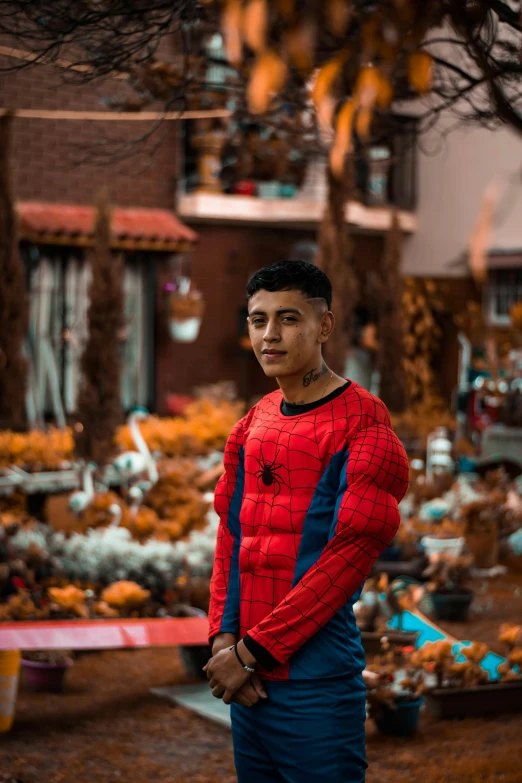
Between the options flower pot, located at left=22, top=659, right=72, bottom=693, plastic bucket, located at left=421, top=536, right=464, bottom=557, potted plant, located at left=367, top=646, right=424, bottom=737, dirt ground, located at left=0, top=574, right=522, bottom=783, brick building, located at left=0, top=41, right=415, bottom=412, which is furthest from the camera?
brick building, located at left=0, top=41, right=415, bottom=412

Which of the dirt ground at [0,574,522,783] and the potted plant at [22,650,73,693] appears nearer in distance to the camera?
the dirt ground at [0,574,522,783]

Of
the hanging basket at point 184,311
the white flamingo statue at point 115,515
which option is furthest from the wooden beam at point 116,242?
the white flamingo statue at point 115,515

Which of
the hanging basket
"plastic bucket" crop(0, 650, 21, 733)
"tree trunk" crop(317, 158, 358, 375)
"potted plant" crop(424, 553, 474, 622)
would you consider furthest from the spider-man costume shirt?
"tree trunk" crop(317, 158, 358, 375)

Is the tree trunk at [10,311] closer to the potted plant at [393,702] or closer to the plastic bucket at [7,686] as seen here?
the plastic bucket at [7,686]

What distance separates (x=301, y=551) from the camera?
287cm

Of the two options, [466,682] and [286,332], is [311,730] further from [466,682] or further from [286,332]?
[466,682]

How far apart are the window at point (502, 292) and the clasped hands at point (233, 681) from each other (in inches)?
538

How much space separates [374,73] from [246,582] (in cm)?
144

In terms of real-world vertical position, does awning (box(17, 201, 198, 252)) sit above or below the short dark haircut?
above

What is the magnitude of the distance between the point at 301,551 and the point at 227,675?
391mm

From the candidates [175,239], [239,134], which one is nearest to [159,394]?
[175,239]

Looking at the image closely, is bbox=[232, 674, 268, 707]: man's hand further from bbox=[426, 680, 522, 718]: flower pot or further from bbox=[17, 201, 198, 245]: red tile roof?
bbox=[17, 201, 198, 245]: red tile roof

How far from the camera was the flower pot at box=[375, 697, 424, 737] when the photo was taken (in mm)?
5211

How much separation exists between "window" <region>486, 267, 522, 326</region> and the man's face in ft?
43.8
